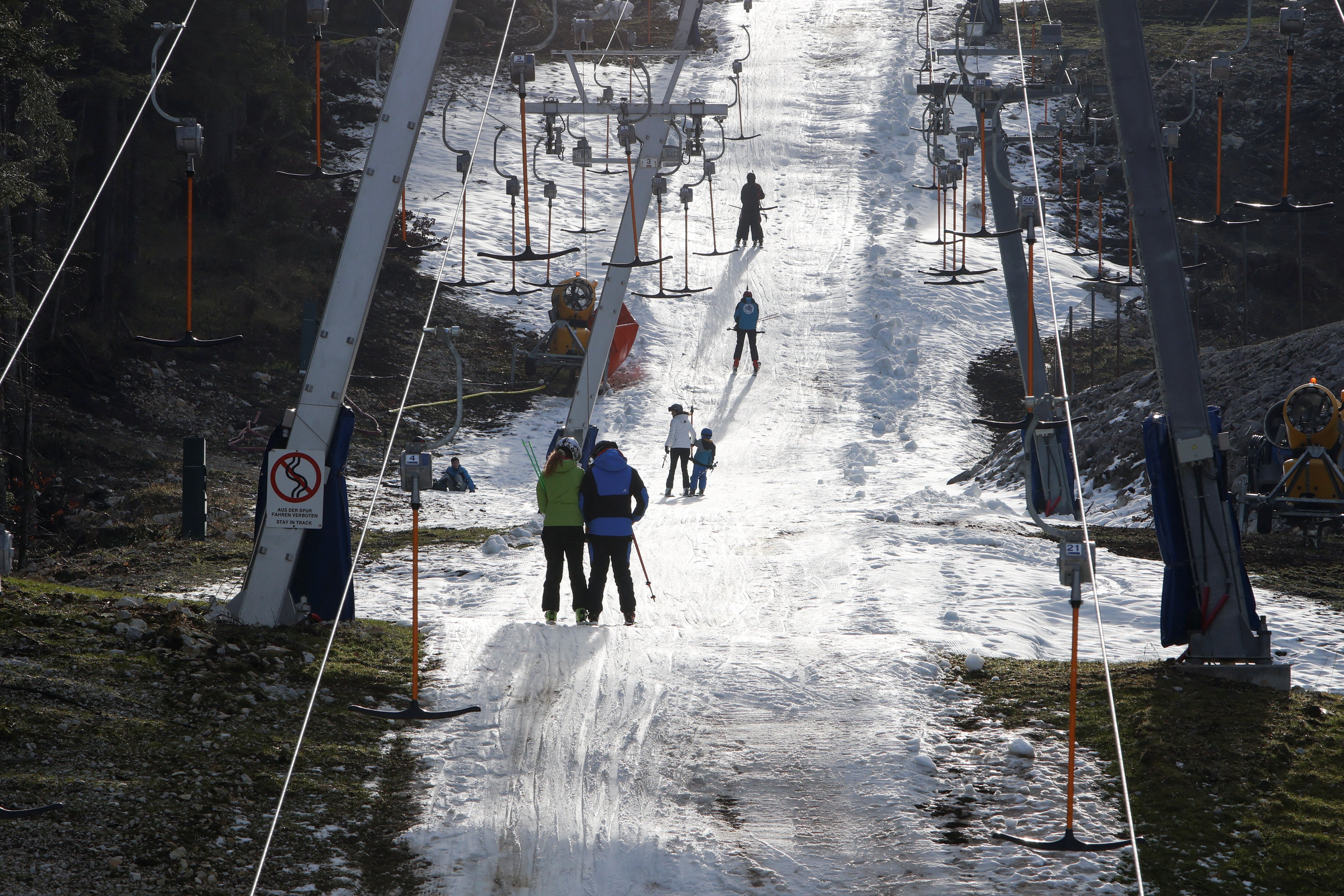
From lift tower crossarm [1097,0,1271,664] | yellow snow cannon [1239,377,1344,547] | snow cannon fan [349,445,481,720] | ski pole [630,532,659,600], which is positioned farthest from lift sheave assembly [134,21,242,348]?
yellow snow cannon [1239,377,1344,547]

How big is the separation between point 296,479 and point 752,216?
75.9ft

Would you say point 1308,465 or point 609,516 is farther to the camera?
point 1308,465

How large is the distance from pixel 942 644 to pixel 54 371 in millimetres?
18534

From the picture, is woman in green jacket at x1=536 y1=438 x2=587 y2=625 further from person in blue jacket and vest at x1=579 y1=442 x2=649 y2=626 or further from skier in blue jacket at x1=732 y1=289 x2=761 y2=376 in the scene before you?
skier in blue jacket at x1=732 y1=289 x2=761 y2=376

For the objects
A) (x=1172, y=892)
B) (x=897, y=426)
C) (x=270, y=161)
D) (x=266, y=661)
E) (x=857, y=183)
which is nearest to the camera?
(x=1172, y=892)

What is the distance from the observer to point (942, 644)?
354 inches

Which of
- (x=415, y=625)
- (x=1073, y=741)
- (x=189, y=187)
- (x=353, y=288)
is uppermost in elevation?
(x=189, y=187)

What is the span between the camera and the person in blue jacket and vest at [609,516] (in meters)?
10.0

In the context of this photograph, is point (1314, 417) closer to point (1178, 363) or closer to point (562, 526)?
point (1178, 363)

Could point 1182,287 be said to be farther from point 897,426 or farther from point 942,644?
point 897,426

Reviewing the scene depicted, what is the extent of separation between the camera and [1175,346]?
803 centimetres

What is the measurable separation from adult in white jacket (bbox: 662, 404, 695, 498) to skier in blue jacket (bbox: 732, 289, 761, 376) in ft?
21.0

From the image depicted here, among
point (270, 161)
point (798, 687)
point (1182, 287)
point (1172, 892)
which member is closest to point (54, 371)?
point (270, 161)

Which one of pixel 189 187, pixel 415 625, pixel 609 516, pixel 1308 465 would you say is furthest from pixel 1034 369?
pixel 189 187
